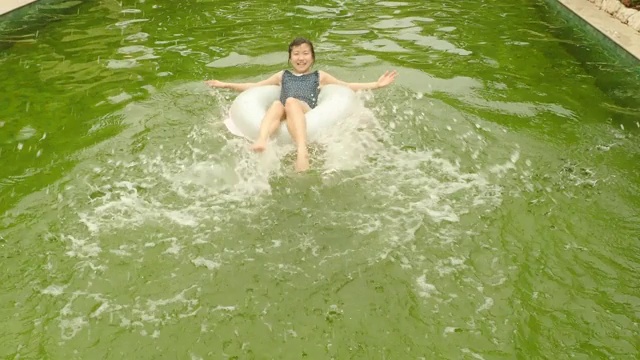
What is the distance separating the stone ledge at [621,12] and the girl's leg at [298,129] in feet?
17.7

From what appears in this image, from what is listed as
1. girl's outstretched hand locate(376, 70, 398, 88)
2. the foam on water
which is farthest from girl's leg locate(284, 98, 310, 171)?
girl's outstretched hand locate(376, 70, 398, 88)

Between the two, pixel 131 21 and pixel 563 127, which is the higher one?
pixel 131 21

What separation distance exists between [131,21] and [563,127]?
635cm

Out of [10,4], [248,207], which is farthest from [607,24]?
[10,4]

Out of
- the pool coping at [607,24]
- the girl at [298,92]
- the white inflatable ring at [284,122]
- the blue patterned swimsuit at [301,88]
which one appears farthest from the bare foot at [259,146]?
the pool coping at [607,24]

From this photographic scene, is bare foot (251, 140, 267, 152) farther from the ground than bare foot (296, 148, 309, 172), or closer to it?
farther from the ground

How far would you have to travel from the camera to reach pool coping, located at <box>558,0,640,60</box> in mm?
6756

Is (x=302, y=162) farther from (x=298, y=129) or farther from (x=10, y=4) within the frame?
(x=10, y=4)

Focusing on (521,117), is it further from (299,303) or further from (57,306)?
(57,306)

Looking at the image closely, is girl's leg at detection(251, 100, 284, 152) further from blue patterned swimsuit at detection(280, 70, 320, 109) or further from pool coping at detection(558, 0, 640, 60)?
pool coping at detection(558, 0, 640, 60)

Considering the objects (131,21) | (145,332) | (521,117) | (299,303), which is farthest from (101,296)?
(131,21)

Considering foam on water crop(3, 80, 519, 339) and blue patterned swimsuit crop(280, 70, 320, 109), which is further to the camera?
blue patterned swimsuit crop(280, 70, 320, 109)

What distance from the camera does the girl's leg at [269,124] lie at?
4.08 meters

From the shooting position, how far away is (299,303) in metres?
2.98
